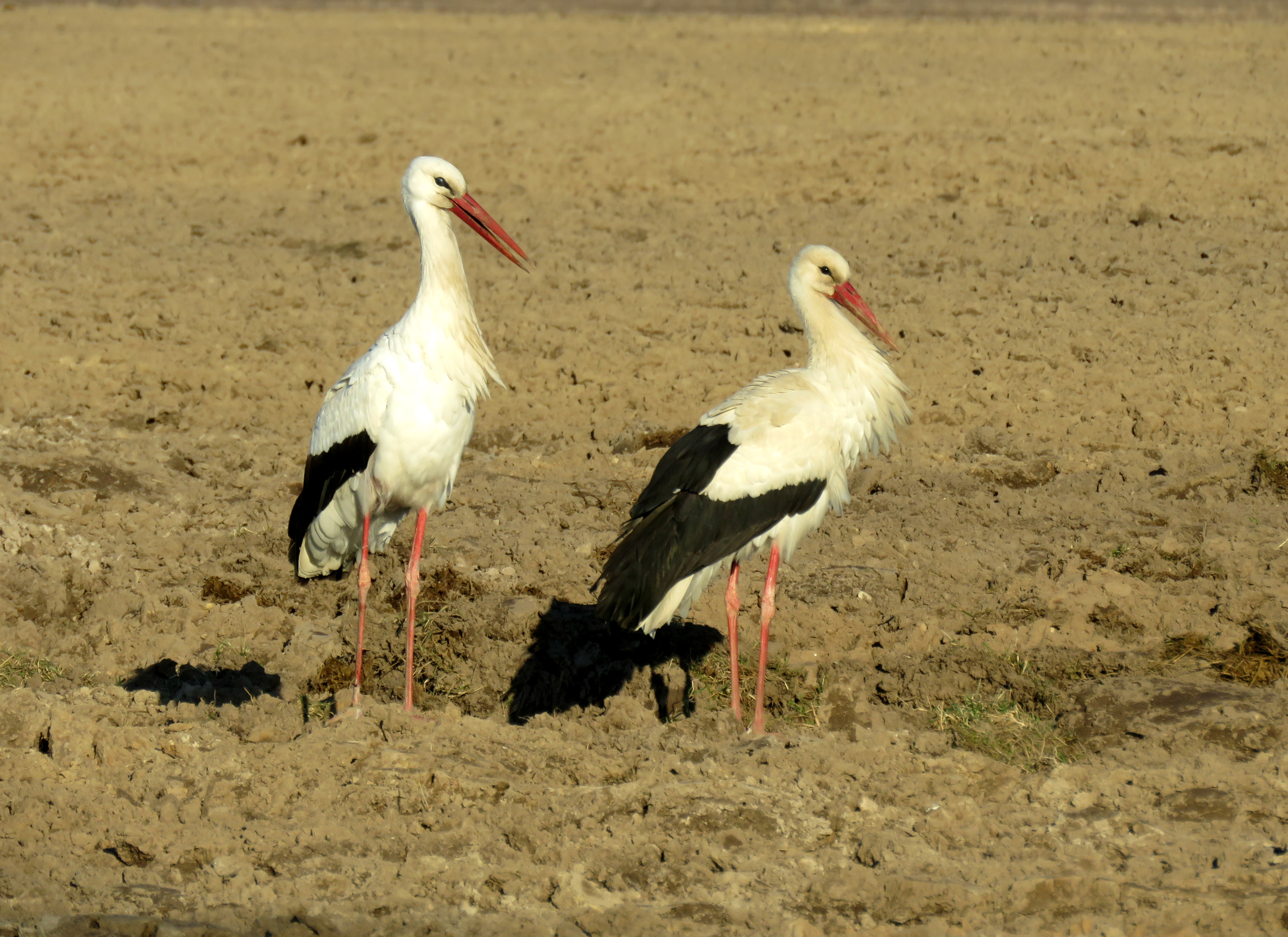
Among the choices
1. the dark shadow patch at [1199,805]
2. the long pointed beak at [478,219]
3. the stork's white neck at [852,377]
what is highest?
the long pointed beak at [478,219]

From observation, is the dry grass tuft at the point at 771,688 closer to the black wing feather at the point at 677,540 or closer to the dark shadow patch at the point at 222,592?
the black wing feather at the point at 677,540

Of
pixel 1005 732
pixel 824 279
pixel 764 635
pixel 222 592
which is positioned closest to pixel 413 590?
pixel 222 592

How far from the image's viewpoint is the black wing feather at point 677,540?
5215 mm

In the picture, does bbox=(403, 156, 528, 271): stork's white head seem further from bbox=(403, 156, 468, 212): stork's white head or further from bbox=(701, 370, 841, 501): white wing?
bbox=(701, 370, 841, 501): white wing

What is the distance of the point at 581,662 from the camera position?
5.96 m

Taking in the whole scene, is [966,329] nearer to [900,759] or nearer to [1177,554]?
[1177,554]

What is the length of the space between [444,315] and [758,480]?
136cm

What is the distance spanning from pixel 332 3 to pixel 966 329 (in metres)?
13.9

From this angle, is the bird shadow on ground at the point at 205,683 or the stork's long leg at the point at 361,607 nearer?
the stork's long leg at the point at 361,607

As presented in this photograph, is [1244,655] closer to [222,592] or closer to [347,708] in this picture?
[347,708]

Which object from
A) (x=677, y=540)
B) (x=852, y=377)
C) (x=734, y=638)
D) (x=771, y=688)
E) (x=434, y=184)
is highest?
(x=434, y=184)

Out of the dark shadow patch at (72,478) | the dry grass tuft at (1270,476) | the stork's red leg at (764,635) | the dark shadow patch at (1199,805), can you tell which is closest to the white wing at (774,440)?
the stork's red leg at (764,635)

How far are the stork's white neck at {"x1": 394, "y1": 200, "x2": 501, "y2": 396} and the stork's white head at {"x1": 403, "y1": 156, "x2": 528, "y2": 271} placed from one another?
27 mm

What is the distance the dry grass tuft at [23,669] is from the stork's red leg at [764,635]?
2.73 m
